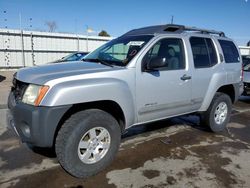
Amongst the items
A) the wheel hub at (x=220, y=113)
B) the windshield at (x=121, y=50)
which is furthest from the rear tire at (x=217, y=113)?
the windshield at (x=121, y=50)

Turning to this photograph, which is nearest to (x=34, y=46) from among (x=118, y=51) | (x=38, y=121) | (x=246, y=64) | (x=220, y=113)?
(x=246, y=64)

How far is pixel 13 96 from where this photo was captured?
322cm

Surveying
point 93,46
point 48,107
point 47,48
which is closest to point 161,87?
point 48,107

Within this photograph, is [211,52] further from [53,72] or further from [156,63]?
[53,72]

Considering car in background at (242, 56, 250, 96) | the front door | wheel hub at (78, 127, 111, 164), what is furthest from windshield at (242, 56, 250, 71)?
wheel hub at (78, 127, 111, 164)

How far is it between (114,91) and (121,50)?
3.25ft

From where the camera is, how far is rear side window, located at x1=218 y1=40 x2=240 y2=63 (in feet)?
15.8

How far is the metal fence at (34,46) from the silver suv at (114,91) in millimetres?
14091

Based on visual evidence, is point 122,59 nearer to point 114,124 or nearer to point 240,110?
point 114,124

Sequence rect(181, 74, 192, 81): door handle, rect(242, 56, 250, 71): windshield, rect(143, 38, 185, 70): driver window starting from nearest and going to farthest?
1. rect(143, 38, 185, 70): driver window
2. rect(181, 74, 192, 81): door handle
3. rect(242, 56, 250, 71): windshield

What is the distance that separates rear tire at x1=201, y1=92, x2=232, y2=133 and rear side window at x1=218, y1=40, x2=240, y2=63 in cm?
77

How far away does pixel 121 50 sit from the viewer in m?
3.80

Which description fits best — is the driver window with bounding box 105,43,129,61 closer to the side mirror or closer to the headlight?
the side mirror

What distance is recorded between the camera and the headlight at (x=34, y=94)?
2.65m
